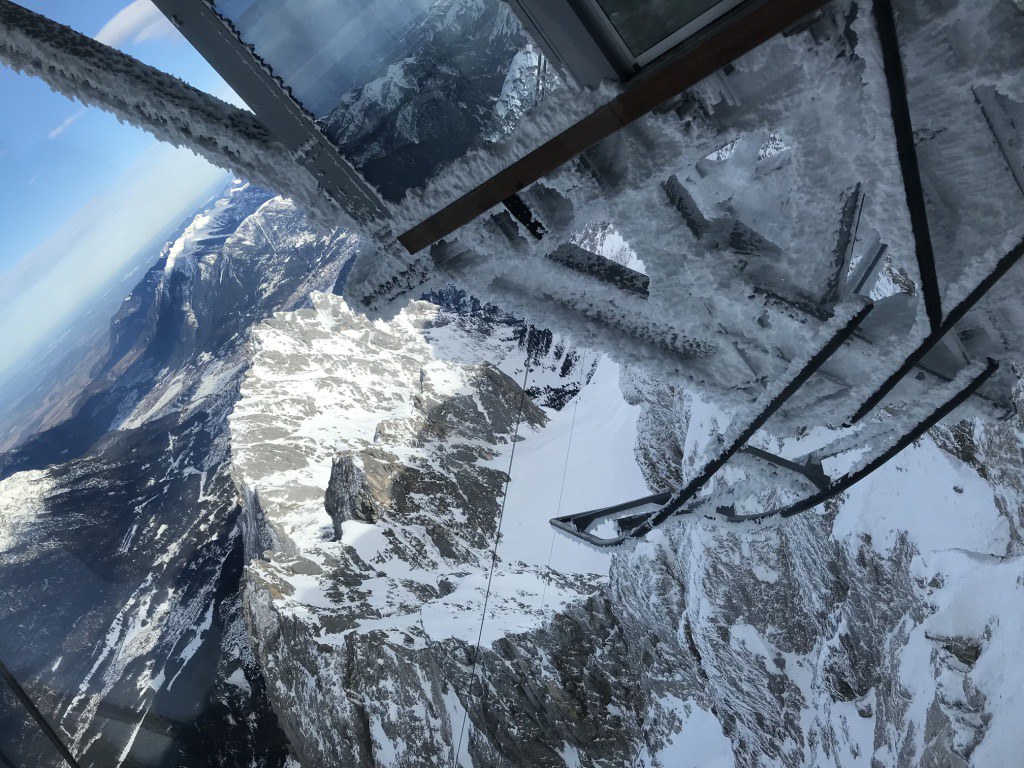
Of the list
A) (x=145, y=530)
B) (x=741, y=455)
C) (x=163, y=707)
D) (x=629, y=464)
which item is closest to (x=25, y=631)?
(x=145, y=530)

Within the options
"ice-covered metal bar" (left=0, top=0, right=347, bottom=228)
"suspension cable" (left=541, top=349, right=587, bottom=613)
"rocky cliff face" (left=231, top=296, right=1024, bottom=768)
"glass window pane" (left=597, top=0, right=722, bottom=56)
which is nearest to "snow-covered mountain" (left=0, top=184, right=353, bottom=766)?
"rocky cliff face" (left=231, top=296, right=1024, bottom=768)

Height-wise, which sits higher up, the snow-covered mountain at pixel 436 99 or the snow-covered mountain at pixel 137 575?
the snow-covered mountain at pixel 436 99

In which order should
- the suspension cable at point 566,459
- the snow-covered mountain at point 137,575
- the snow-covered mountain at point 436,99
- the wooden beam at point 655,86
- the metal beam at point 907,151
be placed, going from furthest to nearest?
the snow-covered mountain at point 137,575, the suspension cable at point 566,459, the snow-covered mountain at point 436,99, the wooden beam at point 655,86, the metal beam at point 907,151

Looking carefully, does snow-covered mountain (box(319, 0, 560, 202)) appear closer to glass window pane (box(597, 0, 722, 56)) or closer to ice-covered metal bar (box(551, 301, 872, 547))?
glass window pane (box(597, 0, 722, 56))

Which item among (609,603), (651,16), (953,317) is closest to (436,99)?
(651,16)

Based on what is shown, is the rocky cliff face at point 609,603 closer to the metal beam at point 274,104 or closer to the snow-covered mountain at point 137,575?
the metal beam at point 274,104

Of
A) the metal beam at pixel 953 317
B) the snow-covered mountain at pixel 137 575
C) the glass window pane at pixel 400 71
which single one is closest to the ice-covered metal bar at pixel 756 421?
the metal beam at pixel 953 317
